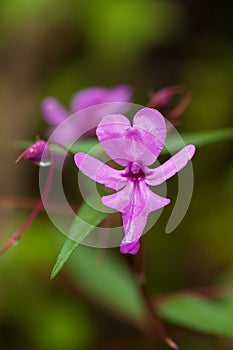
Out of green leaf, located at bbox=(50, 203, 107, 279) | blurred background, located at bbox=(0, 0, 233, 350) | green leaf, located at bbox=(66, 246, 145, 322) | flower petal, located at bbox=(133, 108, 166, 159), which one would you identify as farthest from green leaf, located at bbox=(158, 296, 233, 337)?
flower petal, located at bbox=(133, 108, 166, 159)

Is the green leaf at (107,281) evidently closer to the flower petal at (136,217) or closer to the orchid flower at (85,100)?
the orchid flower at (85,100)

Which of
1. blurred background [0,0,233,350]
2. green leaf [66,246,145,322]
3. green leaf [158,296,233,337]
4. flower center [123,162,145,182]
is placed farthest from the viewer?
blurred background [0,0,233,350]

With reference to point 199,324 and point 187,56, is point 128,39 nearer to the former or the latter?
point 187,56

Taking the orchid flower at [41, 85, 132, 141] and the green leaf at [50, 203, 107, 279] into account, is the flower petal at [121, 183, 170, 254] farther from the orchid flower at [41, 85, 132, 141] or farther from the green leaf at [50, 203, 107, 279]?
the orchid flower at [41, 85, 132, 141]

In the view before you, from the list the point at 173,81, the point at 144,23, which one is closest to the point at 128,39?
the point at 144,23

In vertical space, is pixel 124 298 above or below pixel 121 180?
below

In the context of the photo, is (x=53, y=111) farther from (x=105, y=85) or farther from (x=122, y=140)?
(x=105, y=85)
